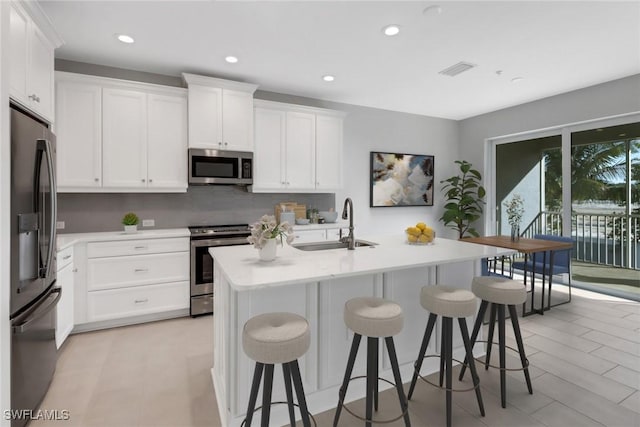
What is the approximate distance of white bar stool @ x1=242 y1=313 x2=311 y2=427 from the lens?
4.67ft

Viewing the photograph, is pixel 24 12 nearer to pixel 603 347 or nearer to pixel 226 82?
pixel 226 82

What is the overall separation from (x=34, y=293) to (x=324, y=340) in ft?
5.79

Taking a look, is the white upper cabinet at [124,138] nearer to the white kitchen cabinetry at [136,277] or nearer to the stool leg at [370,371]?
the white kitchen cabinetry at [136,277]

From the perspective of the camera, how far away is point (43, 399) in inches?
82.7

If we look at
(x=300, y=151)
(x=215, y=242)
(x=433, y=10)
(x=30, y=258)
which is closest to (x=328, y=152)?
(x=300, y=151)

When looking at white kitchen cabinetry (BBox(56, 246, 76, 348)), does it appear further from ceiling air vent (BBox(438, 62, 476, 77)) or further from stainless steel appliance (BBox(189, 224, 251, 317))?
ceiling air vent (BBox(438, 62, 476, 77))

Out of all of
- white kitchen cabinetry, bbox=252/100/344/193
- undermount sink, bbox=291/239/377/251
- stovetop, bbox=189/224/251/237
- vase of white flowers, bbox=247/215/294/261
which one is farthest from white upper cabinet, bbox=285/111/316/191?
vase of white flowers, bbox=247/215/294/261

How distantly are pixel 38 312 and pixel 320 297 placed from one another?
1652 mm

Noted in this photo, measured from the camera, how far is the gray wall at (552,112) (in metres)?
3.88

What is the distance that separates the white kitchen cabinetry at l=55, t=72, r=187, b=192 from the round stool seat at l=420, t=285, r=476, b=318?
2.87m

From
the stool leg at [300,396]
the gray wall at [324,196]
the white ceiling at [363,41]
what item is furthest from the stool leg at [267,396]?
the gray wall at [324,196]

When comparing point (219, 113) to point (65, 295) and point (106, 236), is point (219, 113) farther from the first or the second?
point (65, 295)

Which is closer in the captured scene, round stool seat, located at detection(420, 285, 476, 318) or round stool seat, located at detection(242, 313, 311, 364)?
round stool seat, located at detection(242, 313, 311, 364)

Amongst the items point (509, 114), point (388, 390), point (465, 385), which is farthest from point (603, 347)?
point (509, 114)
